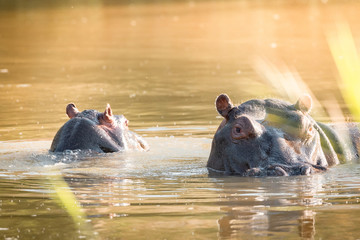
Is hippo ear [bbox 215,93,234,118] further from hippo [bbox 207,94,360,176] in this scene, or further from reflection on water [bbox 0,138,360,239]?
reflection on water [bbox 0,138,360,239]

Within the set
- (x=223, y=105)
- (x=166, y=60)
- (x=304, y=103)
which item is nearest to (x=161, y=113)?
(x=223, y=105)

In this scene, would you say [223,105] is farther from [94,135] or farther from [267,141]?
[94,135]

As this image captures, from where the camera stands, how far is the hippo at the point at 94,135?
1059 cm

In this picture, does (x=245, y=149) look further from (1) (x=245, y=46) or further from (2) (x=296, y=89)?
(1) (x=245, y=46)

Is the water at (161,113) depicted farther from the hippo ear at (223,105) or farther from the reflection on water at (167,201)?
the hippo ear at (223,105)

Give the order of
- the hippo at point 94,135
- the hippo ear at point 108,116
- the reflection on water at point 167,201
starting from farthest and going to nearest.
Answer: the hippo ear at point 108,116 → the hippo at point 94,135 → the reflection on water at point 167,201

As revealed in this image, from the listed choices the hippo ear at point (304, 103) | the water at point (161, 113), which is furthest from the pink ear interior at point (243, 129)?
the hippo ear at point (304, 103)

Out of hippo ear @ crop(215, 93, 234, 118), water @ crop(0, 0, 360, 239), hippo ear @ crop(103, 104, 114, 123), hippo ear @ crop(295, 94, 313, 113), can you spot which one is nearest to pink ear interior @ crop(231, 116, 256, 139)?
hippo ear @ crop(215, 93, 234, 118)

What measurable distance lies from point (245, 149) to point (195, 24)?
22.1 metres

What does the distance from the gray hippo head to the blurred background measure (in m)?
3.17

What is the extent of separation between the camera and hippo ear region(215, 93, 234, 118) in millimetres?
8820

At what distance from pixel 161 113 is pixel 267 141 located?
559cm

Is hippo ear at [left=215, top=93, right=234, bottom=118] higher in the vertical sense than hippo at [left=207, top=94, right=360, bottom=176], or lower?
higher

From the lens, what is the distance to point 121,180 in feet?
29.5
